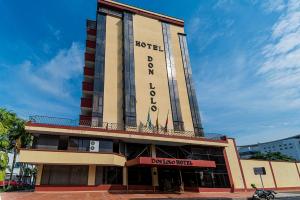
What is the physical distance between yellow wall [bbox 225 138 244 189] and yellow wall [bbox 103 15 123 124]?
1868 centimetres

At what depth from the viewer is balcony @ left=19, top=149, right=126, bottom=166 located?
81.3ft

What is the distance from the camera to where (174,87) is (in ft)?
139

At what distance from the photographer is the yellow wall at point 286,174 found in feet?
137

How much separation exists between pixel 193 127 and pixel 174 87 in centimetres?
827

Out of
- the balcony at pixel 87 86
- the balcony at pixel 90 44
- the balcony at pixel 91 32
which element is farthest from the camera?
the balcony at pixel 91 32

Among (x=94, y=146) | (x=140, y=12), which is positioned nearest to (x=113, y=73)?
(x=94, y=146)

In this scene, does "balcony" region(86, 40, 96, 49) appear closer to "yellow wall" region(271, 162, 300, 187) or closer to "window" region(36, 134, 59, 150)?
"window" region(36, 134, 59, 150)

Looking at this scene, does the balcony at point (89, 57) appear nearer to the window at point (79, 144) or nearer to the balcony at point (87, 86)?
the balcony at point (87, 86)

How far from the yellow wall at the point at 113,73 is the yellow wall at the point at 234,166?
18.7m

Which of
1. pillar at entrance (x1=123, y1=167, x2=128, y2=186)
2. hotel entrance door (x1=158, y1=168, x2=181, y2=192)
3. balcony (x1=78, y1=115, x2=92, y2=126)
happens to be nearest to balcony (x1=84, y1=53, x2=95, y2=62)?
balcony (x1=78, y1=115, x2=92, y2=126)

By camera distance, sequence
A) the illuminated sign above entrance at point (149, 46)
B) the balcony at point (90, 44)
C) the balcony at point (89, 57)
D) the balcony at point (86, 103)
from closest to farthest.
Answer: the balcony at point (86, 103), the balcony at point (89, 57), the illuminated sign above entrance at point (149, 46), the balcony at point (90, 44)

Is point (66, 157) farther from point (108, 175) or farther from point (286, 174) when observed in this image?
point (286, 174)

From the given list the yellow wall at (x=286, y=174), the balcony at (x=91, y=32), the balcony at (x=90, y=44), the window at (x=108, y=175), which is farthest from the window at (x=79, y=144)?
the yellow wall at (x=286, y=174)

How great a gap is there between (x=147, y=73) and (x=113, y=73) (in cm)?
646
